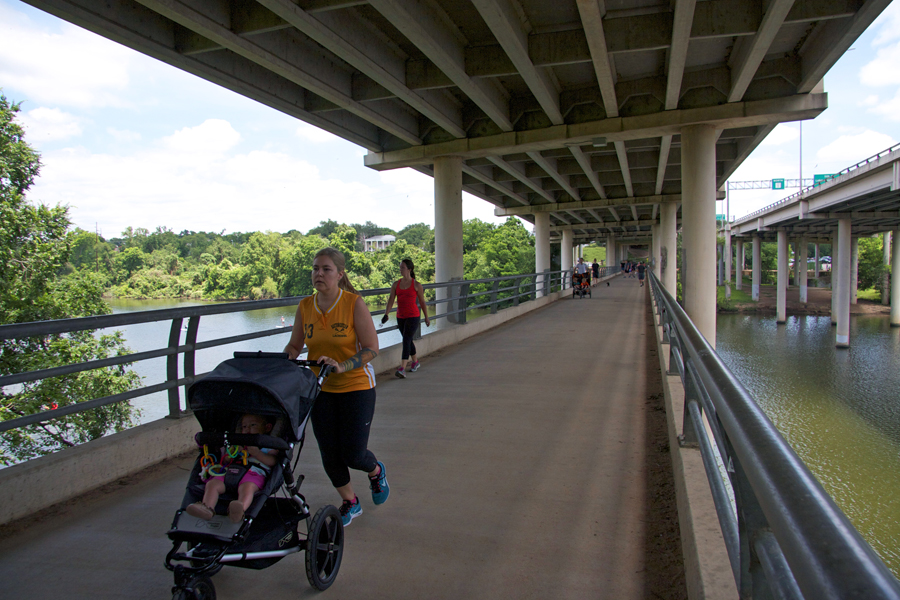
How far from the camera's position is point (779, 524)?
1.09m

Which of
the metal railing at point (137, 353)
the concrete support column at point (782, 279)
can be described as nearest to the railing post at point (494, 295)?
the metal railing at point (137, 353)

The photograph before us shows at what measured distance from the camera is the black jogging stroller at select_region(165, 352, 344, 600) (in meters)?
2.43

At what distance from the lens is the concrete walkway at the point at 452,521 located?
9.38 feet

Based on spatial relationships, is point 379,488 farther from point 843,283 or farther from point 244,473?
point 843,283

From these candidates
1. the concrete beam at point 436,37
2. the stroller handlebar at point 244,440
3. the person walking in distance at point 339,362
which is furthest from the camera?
the concrete beam at point 436,37

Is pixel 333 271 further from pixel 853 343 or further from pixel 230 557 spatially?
pixel 853 343

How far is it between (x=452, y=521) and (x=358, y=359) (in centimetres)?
125

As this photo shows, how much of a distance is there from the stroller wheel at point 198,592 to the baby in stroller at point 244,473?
259mm

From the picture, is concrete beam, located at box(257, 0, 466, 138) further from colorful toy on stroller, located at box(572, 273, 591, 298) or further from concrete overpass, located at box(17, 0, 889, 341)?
colorful toy on stroller, located at box(572, 273, 591, 298)

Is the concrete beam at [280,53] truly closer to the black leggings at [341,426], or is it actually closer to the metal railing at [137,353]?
the metal railing at [137,353]

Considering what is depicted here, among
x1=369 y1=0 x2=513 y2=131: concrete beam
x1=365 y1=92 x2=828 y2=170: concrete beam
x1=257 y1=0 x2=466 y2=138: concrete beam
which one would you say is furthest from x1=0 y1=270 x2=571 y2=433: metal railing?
x1=365 y1=92 x2=828 y2=170: concrete beam

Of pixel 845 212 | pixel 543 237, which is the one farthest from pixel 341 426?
pixel 845 212

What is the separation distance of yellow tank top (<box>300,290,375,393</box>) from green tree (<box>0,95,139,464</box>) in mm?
16692

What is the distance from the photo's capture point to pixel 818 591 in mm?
871
